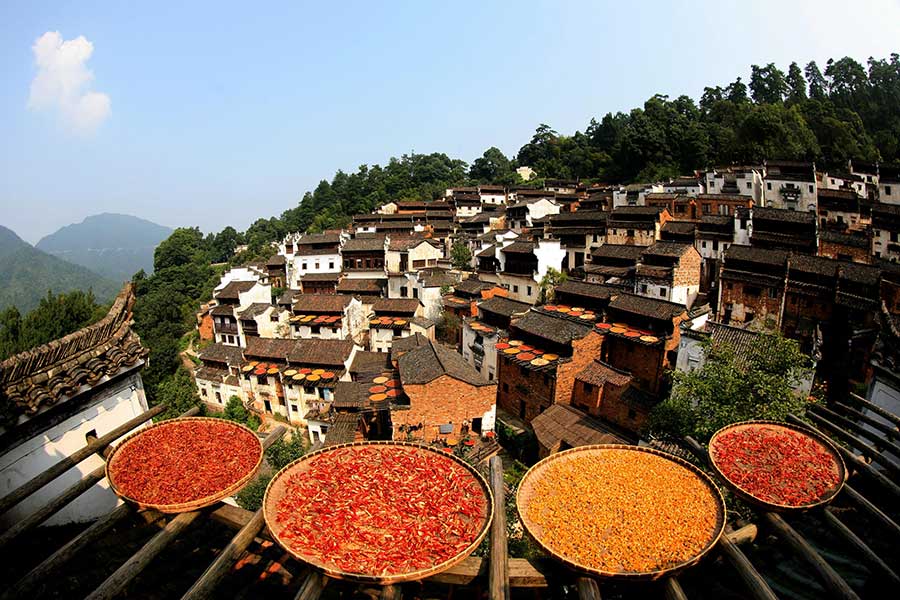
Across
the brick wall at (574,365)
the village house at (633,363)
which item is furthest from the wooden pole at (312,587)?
the brick wall at (574,365)

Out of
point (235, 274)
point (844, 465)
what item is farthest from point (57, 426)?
point (235, 274)

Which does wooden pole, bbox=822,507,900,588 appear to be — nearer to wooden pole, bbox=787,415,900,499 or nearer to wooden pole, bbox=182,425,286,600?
wooden pole, bbox=787,415,900,499

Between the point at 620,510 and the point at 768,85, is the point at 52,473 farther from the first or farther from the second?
the point at 768,85

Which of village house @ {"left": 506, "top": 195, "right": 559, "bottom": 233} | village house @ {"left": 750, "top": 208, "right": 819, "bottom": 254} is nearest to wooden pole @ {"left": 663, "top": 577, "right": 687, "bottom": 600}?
village house @ {"left": 750, "top": 208, "right": 819, "bottom": 254}

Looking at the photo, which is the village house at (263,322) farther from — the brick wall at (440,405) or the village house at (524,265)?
the brick wall at (440,405)

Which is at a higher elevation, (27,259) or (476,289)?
(476,289)

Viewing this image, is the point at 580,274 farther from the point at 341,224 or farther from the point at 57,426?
the point at 341,224
